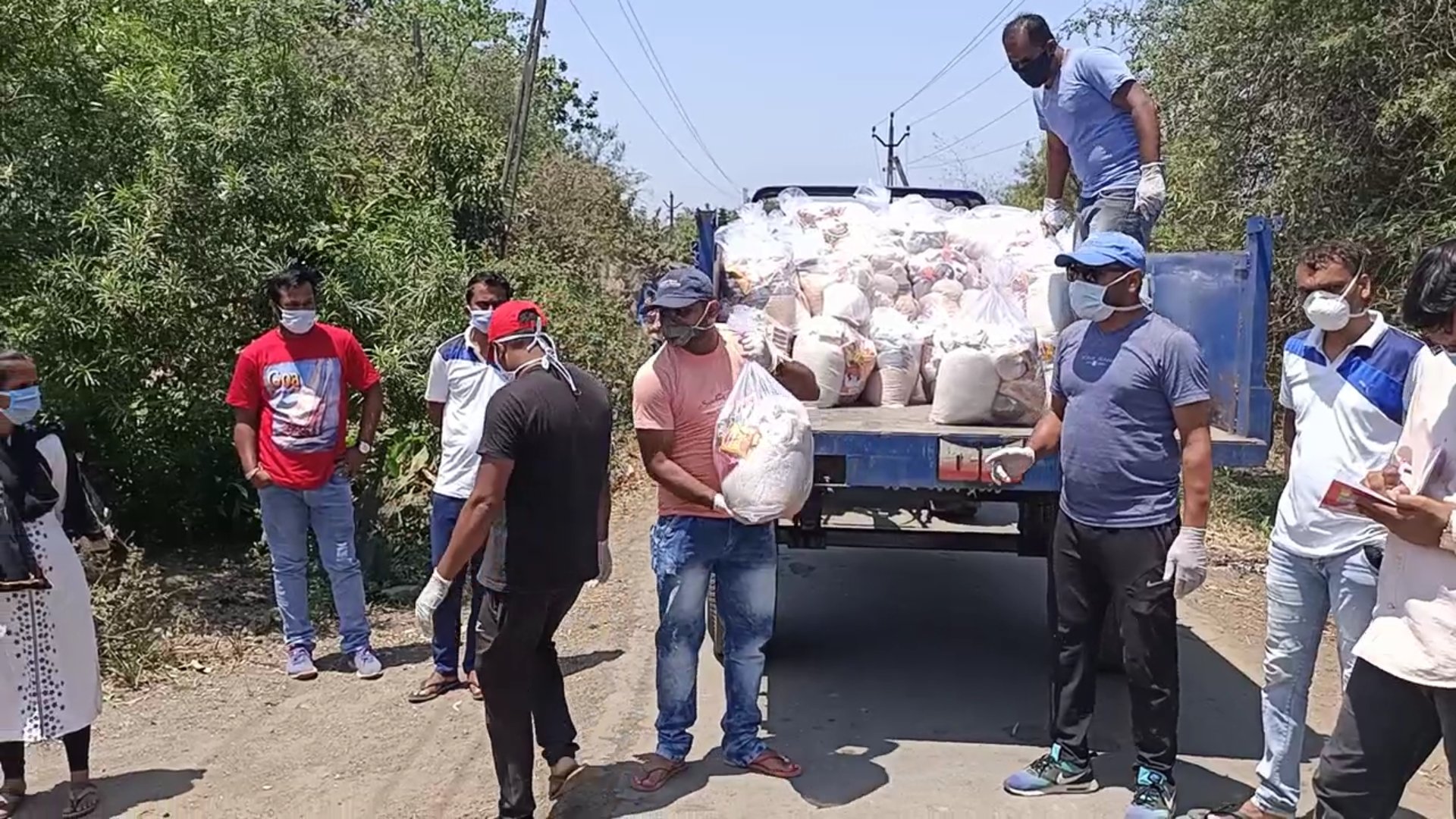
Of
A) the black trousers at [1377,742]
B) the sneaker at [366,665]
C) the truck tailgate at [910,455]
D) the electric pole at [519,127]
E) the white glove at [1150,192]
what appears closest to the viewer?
the black trousers at [1377,742]

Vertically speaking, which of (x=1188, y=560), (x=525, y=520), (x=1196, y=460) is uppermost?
(x=1196, y=460)

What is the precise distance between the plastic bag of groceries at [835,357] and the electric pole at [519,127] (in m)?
7.85

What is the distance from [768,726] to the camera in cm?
531

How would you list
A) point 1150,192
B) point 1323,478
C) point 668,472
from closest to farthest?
point 1323,478
point 668,472
point 1150,192

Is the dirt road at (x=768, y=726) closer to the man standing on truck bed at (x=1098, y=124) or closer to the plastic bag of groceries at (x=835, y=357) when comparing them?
the plastic bag of groceries at (x=835, y=357)

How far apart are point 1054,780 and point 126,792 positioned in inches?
132

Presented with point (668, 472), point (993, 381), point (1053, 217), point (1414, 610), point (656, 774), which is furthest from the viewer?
point (1053, 217)

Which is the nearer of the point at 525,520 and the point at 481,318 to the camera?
the point at 525,520

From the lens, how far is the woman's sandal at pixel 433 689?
222 inches

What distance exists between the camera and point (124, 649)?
5.89m

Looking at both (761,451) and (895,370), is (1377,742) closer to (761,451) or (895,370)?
(761,451)

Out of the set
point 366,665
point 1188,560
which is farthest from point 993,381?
point 366,665

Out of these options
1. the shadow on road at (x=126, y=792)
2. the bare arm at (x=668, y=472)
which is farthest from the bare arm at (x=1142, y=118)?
the shadow on road at (x=126, y=792)

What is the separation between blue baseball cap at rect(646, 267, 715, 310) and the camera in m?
4.39
